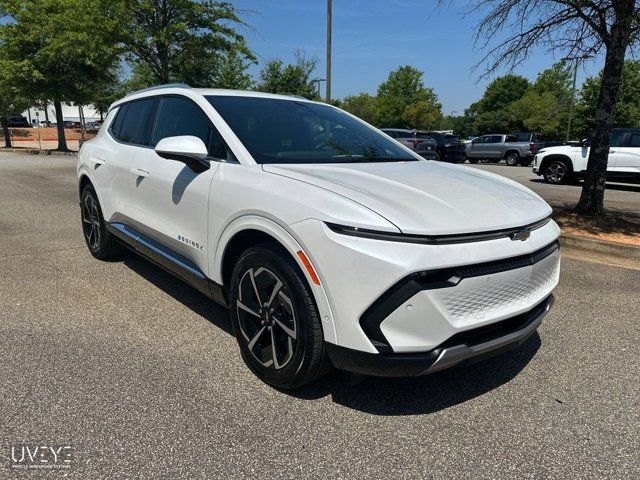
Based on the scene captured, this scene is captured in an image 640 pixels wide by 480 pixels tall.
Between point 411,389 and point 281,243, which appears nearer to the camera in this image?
point 281,243

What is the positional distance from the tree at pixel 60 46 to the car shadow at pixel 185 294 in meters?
17.6

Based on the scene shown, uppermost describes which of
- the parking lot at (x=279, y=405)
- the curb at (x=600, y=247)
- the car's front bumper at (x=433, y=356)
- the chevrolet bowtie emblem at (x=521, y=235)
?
the chevrolet bowtie emblem at (x=521, y=235)

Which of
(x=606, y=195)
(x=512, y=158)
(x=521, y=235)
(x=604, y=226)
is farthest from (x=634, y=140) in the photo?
(x=521, y=235)

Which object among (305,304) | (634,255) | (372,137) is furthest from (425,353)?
(634,255)

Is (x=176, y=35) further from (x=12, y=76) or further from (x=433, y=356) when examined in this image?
(x=433, y=356)

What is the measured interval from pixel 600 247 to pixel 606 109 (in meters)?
2.42

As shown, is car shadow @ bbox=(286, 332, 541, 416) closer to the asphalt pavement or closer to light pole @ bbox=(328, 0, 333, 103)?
the asphalt pavement

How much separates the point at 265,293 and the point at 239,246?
395 millimetres

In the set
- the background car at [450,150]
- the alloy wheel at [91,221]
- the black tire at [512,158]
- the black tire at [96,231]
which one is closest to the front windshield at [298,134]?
the black tire at [96,231]

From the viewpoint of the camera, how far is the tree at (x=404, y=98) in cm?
7612

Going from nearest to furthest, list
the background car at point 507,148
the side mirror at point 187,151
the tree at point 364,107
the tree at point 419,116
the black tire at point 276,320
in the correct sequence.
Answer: the black tire at point 276,320, the side mirror at point 187,151, the background car at point 507,148, the tree at point 364,107, the tree at point 419,116

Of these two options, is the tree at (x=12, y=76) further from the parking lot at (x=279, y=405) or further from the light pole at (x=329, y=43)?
the parking lot at (x=279, y=405)

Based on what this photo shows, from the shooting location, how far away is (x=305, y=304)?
239cm

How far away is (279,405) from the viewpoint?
2629 mm
